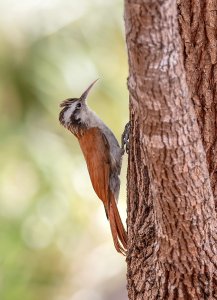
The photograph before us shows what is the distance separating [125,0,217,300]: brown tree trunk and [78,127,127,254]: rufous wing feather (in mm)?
1210

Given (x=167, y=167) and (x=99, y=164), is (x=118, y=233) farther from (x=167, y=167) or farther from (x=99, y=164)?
(x=167, y=167)

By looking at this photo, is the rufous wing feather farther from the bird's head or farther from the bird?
the bird's head

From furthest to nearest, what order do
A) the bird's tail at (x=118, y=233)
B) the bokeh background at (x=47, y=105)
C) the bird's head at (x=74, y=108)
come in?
the bokeh background at (x=47, y=105)
the bird's head at (x=74, y=108)
the bird's tail at (x=118, y=233)

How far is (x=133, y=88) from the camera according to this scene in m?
2.80

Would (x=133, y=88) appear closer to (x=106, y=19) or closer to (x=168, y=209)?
(x=168, y=209)

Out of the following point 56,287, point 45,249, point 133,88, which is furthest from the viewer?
point 56,287

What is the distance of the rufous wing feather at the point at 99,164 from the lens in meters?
5.07

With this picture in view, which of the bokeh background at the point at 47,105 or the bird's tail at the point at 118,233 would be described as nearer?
the bird's tail at the point at 118,233

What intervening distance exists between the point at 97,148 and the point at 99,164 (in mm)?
127

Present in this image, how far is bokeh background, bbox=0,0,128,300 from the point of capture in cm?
710

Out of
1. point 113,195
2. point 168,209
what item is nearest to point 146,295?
point 168,209

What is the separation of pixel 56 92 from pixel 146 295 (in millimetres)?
3906

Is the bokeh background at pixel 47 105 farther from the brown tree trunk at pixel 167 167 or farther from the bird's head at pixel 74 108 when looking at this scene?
the brown tree trunk at pixel 167 167

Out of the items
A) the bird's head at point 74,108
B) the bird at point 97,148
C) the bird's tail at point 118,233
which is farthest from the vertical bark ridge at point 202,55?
the bird's head at point 74,108
